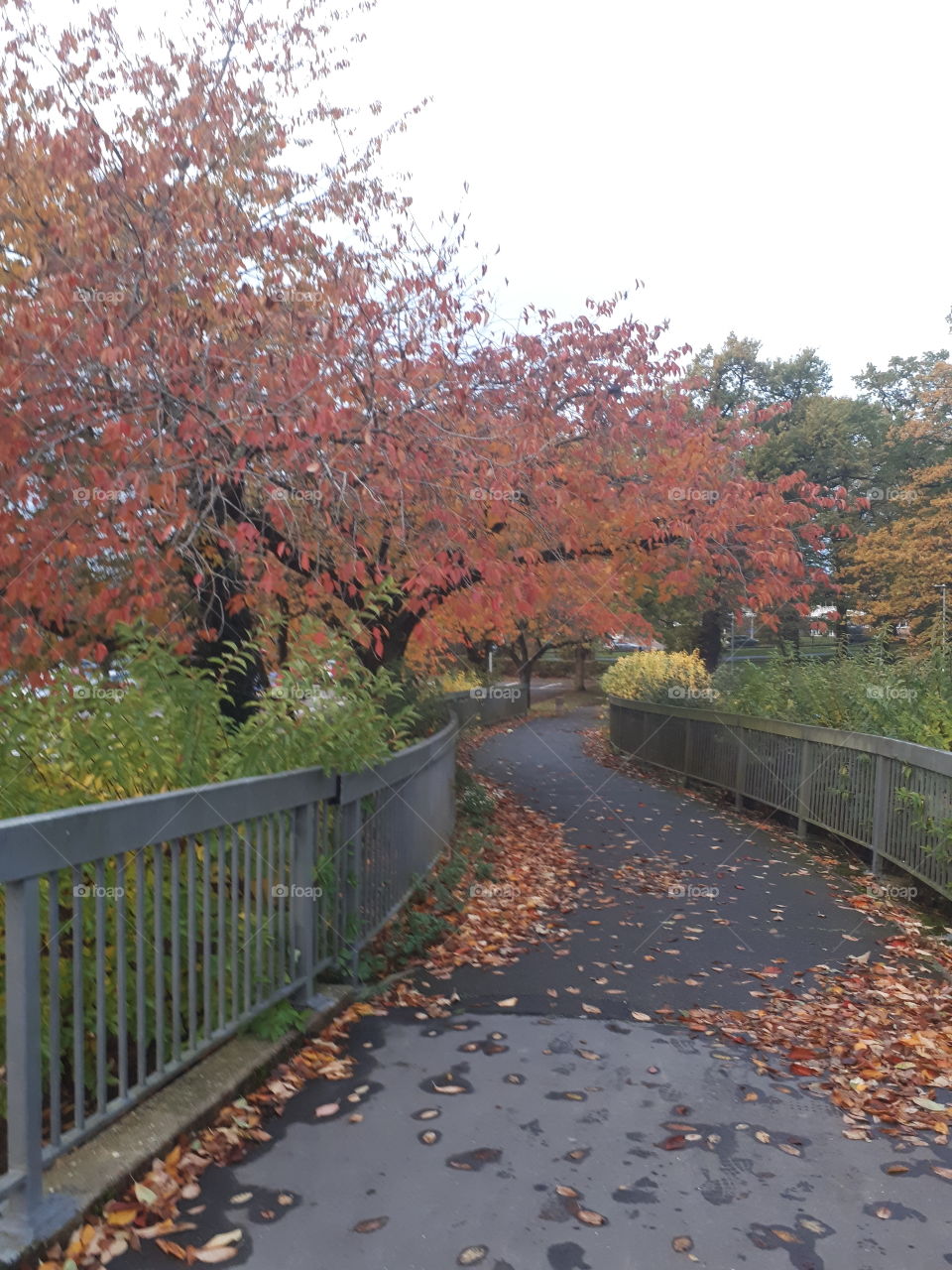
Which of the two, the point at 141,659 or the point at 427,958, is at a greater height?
the point at 141,659

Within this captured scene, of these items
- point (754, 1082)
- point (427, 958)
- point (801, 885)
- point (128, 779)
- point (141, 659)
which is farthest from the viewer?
point (801, 885)

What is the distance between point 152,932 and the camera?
3863 millimetres

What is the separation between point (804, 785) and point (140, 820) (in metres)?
8.92

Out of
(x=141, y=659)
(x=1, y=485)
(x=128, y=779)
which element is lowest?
(x=128, y=779)

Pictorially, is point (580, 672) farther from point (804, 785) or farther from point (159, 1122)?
point (159, 1122)

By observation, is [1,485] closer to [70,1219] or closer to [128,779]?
[128,779]

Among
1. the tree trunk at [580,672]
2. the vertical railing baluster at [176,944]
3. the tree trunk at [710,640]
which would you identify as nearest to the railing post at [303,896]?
the vertical railing baluster at [176,944]

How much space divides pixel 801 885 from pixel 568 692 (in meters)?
40.1

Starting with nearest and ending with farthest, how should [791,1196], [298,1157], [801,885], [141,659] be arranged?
[791,1196], [298,1157], [141,659], [801,885]

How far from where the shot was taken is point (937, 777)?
24.7ft

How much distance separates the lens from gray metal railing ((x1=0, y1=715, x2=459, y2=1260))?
2.95 metres

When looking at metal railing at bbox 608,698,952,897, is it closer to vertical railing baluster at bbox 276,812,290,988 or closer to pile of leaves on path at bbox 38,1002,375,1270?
vertical railing baluster at bbox 276,812,290,988

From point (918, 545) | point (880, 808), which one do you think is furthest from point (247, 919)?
point (918, 545)

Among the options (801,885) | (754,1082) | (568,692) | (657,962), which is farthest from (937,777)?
(568,692)
